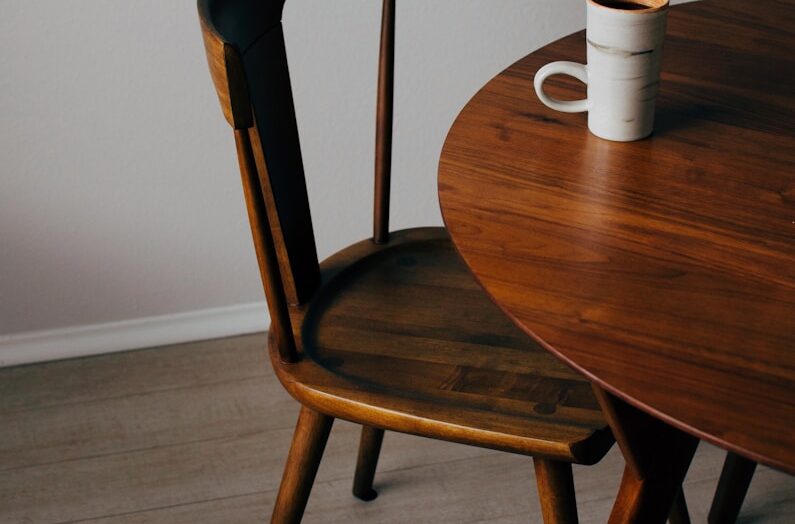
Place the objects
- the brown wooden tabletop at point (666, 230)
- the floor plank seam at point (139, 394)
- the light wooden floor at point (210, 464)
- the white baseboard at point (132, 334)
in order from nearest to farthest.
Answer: the brown wooden tabletop at point (666, 230), the light wooden floor at point (210, 464), the floor plank seam at point (139, 394), the white baseboard at point (132, 334)

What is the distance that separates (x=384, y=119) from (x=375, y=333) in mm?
291

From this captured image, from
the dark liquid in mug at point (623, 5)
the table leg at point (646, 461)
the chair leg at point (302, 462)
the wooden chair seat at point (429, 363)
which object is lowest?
the chair leg at point (302, 462)

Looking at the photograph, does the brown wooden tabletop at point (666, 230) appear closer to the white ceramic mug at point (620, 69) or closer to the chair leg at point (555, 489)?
the white ceramic mug at point (620, 69)

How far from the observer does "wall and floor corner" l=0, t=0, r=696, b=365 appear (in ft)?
5.65

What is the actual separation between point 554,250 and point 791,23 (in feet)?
2.00

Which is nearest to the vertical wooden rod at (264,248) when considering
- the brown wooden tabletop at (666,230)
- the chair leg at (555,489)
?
the brown wooden tabletop at (666,230)

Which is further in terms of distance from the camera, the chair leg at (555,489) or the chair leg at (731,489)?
the chair leg at (731,489)

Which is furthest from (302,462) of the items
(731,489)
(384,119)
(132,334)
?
(132,334)

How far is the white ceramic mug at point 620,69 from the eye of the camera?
0.98 m

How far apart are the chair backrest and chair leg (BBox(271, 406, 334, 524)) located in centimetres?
10

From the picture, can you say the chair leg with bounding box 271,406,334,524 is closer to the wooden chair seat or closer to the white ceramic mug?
the wooden chair seat

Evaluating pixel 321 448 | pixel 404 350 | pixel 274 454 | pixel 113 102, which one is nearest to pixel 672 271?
pixel 404 350

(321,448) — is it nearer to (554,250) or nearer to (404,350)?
(404,350)

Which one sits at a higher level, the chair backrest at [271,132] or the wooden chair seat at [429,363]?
the chair backrest at [271,132]
